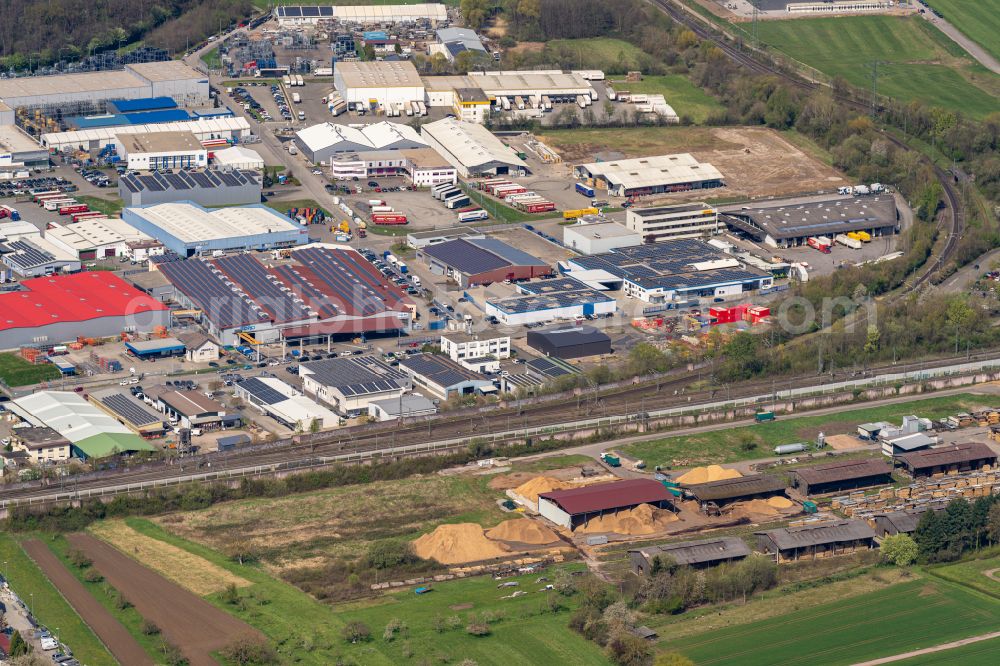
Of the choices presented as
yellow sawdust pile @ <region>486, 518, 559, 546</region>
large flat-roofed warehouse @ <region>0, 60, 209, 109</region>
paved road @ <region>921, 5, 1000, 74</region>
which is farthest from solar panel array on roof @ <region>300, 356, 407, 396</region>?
paved road @ <region>921, 5, 1000, 74</region>

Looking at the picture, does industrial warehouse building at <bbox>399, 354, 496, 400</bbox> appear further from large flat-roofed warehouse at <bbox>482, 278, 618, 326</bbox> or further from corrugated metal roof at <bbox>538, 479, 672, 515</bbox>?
corrugated metal roof at <bbox>538, 479, 672, 515</bbox>

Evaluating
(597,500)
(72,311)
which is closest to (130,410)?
(72,311)

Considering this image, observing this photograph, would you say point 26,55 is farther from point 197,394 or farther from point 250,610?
point 250,610

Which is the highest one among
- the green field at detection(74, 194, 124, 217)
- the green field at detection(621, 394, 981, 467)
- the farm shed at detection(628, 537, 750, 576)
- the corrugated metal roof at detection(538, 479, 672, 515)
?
the farm shed at detection(628, 537, 750, 576)

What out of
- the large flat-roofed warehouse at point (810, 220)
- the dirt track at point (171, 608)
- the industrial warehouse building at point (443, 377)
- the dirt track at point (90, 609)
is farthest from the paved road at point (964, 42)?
the dirt track at point (90, 609)

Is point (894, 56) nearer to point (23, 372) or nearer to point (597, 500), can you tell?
point (23, 372)

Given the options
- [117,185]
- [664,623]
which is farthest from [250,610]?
[117,185]
